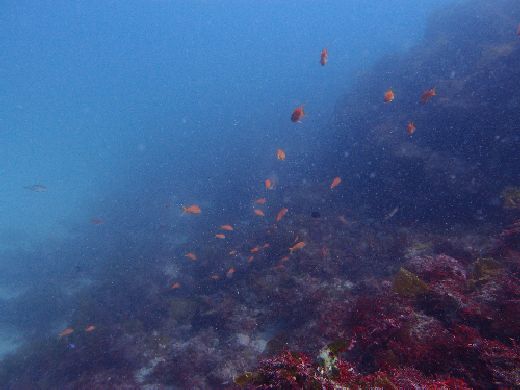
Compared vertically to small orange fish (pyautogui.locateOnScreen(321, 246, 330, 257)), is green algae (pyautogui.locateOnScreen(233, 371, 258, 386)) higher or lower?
lower

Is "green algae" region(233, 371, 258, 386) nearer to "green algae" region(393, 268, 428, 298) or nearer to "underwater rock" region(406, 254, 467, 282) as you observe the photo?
"green algae" region(393, 268, 428, 298)

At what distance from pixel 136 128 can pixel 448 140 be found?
331 ft

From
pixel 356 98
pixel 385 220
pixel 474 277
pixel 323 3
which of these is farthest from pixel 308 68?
pixel 323 3

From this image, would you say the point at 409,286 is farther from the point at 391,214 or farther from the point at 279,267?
the point at 391,214

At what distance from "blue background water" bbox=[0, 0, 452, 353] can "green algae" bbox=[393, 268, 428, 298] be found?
15906 mm

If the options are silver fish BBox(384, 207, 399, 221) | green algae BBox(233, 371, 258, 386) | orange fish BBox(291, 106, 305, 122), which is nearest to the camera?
green algae BBox(233, 371, 258, 386)

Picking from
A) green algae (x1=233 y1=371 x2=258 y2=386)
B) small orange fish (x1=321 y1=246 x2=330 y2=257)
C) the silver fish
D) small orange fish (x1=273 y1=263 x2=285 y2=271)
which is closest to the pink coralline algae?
green algae (x1=233 y1=371 x2=258 y2=386)

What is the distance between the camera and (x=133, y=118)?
12125cm

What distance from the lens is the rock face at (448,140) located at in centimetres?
1177

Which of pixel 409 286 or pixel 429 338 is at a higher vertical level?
pixel 409 286

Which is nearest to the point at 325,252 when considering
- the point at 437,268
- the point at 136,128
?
the point at 437,268

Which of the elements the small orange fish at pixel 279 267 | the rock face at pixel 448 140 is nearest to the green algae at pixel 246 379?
the small orange fish at pixel 279 267

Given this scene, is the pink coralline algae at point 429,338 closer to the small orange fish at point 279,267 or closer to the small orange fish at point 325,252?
the small orange fish at point 279,267

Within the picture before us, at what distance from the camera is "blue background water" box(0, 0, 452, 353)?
24.3 m
